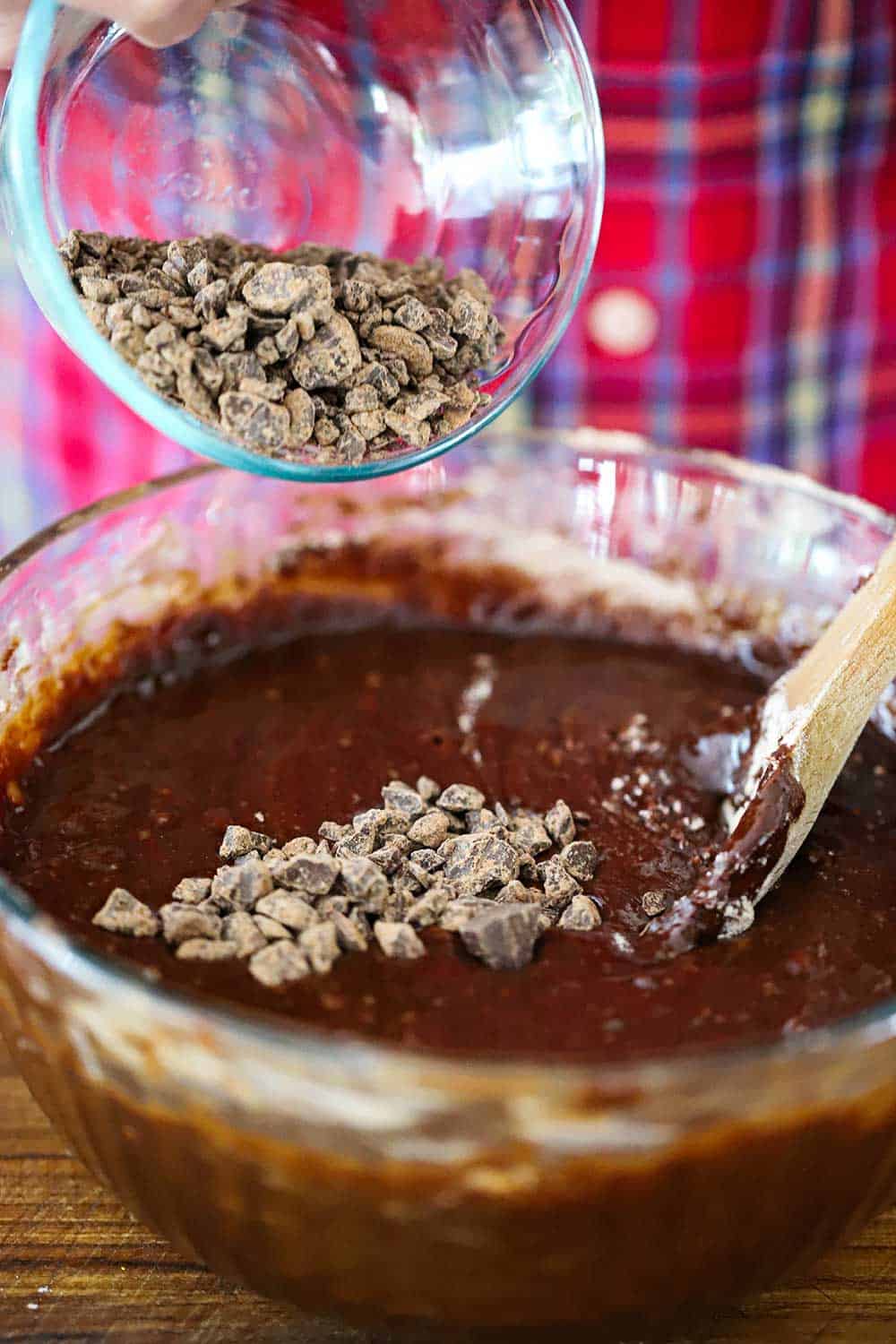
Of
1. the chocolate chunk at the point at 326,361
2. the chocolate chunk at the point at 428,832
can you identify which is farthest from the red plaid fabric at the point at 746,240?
the chocolate chunk at the point at 428,832

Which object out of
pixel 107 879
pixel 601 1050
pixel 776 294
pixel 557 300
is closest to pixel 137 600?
pixel 107 879

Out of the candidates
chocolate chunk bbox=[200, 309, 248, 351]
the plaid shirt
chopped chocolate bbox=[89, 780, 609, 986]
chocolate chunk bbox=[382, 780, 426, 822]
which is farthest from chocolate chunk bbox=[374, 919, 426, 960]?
the plaid shirt

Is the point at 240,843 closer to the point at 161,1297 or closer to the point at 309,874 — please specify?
the point at 309,874

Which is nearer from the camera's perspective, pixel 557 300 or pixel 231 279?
pixel 231 279

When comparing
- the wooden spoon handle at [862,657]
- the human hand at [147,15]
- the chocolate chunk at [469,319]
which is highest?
the human hand at [147,15]

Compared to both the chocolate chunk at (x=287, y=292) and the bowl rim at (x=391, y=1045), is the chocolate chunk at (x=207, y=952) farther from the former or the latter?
the chocolate chunk at (x=287, y=292)

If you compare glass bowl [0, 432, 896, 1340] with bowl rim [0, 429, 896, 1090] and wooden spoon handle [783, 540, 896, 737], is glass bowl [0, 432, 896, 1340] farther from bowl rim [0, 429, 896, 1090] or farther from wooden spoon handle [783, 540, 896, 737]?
wooden spoon handle [783, 540, 896, 737]

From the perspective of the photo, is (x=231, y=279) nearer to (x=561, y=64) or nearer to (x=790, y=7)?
(x=561, y=64)

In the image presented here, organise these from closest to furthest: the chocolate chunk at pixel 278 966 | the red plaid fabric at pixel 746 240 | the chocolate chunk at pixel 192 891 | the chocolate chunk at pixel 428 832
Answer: the chocolate chunk at pixel 278 966 → the chocolate chunk at pixel 192 891 → the chocolate chunk at pixel 428 832 → the red plaid fabric at pixel 746 240
